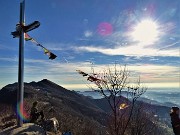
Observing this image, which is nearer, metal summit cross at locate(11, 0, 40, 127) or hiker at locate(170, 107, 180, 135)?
metal summit cross at locate(11, 0, 40, 127)

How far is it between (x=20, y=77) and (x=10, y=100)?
165706 millimetres

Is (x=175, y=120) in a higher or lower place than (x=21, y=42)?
lower

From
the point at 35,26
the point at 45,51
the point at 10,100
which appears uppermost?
the point at 35,26

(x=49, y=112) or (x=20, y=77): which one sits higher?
(x=20, y=77)

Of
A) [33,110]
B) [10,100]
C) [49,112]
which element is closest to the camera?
A: [33,110]

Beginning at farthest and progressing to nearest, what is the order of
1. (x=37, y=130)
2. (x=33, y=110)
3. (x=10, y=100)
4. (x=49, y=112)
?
(x=10, y=100) < (x=49, y=112) < (x=33, y=110) < (x=37, y=130)

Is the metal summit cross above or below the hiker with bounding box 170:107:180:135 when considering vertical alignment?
above

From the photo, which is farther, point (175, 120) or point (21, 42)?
point (175, 120)

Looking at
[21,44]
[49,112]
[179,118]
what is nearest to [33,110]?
[21,44]

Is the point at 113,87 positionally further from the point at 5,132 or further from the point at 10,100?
the point at 10,100

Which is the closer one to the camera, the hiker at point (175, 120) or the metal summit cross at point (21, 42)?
the metal summit cross at point (21, 42)

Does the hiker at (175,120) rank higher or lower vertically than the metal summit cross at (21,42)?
lower

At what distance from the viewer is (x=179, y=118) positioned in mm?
14539

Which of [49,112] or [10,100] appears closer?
[49,112]
